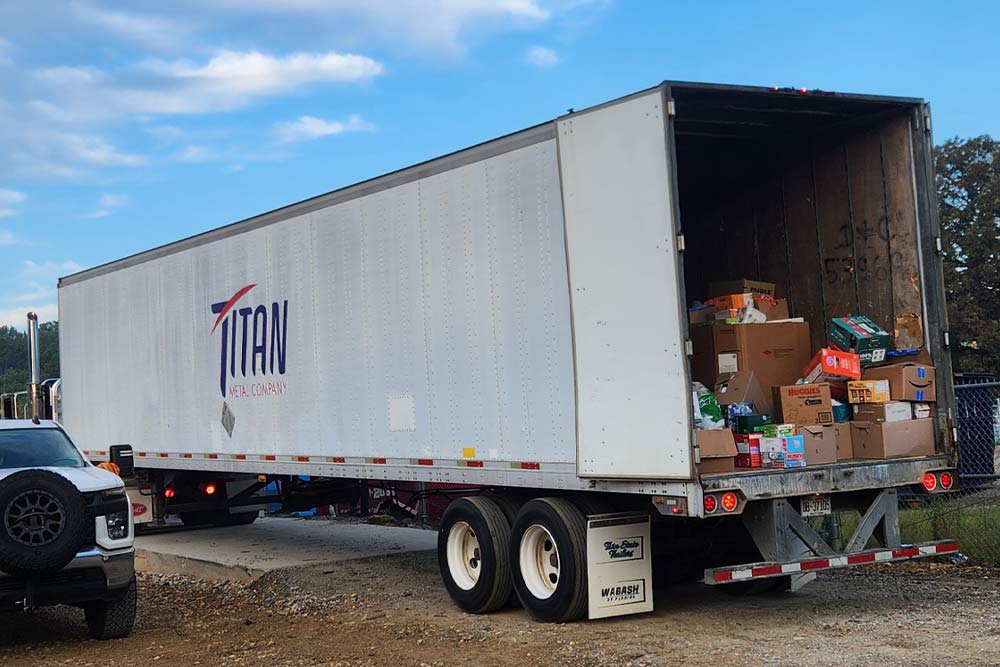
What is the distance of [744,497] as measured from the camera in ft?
25.1

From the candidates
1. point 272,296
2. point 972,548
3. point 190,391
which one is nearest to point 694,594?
point 972,548

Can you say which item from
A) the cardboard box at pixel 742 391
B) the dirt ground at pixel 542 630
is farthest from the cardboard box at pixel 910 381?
the dirt ground at pixel 542 630

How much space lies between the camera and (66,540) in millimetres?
7949

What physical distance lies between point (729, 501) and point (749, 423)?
3.54 ft

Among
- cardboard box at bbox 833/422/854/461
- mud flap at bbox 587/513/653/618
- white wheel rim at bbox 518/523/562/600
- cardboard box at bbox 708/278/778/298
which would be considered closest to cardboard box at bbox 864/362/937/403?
cardboard box at bbox 833/422/854/461

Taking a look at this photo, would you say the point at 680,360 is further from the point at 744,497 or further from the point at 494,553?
the point at 494,553

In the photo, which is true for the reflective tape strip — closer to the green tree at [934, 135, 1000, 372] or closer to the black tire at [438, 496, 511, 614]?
the black tire at [438, 496, 511, 614]

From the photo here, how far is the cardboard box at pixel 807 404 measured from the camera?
862 centimetres

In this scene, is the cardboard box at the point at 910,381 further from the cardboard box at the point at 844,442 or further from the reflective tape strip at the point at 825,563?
the reflective tape strip at the point at 825,563

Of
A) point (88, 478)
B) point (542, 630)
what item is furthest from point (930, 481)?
point (88, 478)

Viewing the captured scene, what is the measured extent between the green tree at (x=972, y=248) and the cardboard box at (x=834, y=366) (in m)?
28.8

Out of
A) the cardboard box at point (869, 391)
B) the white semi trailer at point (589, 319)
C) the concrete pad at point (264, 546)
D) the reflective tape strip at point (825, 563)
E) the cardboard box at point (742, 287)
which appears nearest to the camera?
the reflective tape strip at point (825, 563)

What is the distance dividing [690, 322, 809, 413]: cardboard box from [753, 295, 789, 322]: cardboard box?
205 millimetres

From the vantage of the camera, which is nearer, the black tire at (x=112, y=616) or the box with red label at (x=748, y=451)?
the box with red label at (x=748, y=451)
